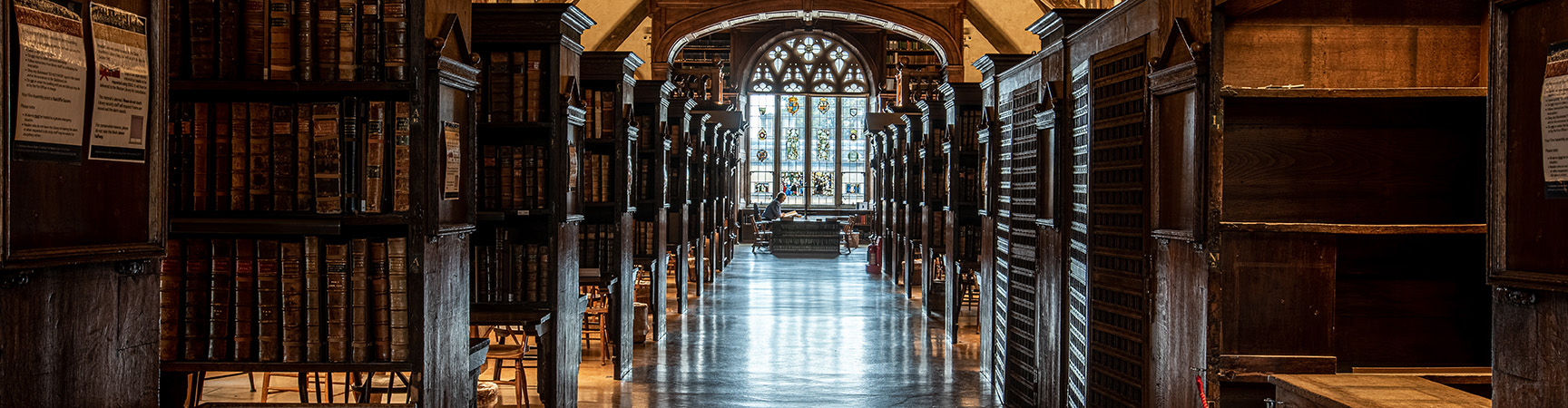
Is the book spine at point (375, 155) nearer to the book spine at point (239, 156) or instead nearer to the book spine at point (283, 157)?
the book spine at point (283, 157)

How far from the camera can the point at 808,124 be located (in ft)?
87.1

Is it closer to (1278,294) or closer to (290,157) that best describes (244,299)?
(290,157)

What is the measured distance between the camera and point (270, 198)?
347 centimetres

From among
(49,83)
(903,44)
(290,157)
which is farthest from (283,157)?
(903,44)

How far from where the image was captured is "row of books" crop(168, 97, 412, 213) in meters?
3.42

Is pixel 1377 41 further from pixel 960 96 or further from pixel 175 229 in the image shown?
pixel 960 96

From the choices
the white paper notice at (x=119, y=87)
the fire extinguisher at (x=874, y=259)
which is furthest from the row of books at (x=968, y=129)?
the white paper notice at (x=119, y=87)

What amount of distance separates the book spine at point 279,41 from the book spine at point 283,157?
108 mm

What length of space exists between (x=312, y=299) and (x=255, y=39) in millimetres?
821

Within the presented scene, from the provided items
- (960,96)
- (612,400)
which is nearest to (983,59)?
(960,96)

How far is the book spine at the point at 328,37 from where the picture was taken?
11.2ft

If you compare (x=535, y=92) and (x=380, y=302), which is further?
(x=535, y=92)

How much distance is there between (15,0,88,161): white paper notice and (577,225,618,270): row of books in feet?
16.6

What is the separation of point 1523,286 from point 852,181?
24.7m
